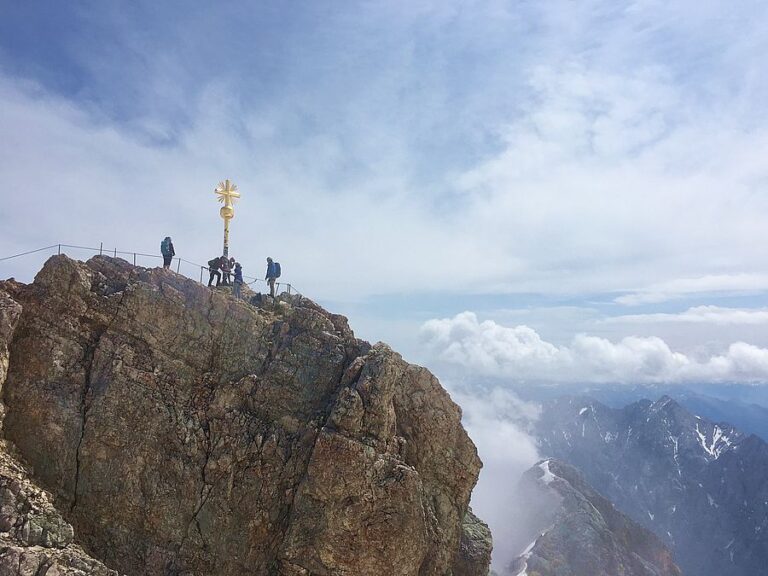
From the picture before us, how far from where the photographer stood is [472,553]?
3900 centimetres

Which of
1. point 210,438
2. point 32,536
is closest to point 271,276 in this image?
point 210,438

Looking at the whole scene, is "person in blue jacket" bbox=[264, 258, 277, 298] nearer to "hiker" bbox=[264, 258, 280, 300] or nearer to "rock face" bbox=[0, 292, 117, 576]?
"hiker" bbox=[264, 258, 280, 300]

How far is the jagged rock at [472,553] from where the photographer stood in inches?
1512

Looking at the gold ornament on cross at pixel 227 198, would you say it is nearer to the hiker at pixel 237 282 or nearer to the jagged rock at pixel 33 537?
the hiker at pixel 237 282

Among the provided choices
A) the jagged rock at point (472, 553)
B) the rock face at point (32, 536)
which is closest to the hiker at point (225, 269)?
the rock face at point (32, 536)

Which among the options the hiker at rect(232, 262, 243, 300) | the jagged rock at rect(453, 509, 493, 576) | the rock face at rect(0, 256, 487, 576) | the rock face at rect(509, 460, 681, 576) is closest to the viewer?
the rock face at rect(0, 256, 487, 576)

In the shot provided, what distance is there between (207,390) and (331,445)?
30.1 ft

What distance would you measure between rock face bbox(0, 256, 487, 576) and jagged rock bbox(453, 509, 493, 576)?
1573 mm

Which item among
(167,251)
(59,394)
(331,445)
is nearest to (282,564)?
(331,445)

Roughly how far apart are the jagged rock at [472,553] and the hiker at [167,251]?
→ 29076mm

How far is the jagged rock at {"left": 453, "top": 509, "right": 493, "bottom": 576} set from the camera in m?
38.4

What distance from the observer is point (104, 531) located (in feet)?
99.8

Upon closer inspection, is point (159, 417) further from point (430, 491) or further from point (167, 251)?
point (430, 491)

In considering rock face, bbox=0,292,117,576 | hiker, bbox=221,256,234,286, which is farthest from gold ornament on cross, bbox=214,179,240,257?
rock face, bbox=0,292,117,576
